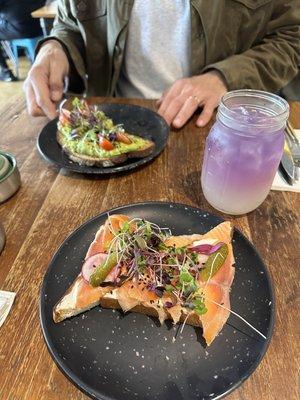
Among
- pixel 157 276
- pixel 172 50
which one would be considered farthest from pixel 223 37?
pixel 157 276

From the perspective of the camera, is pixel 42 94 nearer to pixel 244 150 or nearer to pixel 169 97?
pixel 169 97

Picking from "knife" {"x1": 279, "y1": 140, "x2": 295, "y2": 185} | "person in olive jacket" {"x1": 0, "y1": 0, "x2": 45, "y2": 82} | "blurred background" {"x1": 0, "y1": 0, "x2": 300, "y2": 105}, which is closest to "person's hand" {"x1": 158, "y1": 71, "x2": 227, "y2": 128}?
"knife" {"x1": 279, "y1": 140, "x2": 295, "y2": 185}

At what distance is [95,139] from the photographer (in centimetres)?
119

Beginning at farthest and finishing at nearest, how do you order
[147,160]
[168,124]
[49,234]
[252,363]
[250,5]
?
[250,5] < [168,124] < [147,160] < [49,234] < [252,363]

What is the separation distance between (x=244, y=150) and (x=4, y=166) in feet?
2.28

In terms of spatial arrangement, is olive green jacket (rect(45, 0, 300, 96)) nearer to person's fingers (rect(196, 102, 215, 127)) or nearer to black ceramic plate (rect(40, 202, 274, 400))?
person's fingers (rect(196, 102, 215, 127))

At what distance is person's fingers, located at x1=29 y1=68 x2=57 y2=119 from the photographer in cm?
132

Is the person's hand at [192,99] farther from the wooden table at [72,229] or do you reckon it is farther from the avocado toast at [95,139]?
the avocado toast at [95,139]

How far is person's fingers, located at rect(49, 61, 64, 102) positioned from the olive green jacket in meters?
0.18

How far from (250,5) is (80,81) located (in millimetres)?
882

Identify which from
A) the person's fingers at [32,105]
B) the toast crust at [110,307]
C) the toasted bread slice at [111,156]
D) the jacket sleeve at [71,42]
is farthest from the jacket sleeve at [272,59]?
the toast crust at [110,307]

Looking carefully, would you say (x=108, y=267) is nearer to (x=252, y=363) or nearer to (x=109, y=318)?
(x=109, y=318)

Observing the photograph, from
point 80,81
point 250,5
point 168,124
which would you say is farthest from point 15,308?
point 250,5

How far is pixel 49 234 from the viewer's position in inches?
35.5
